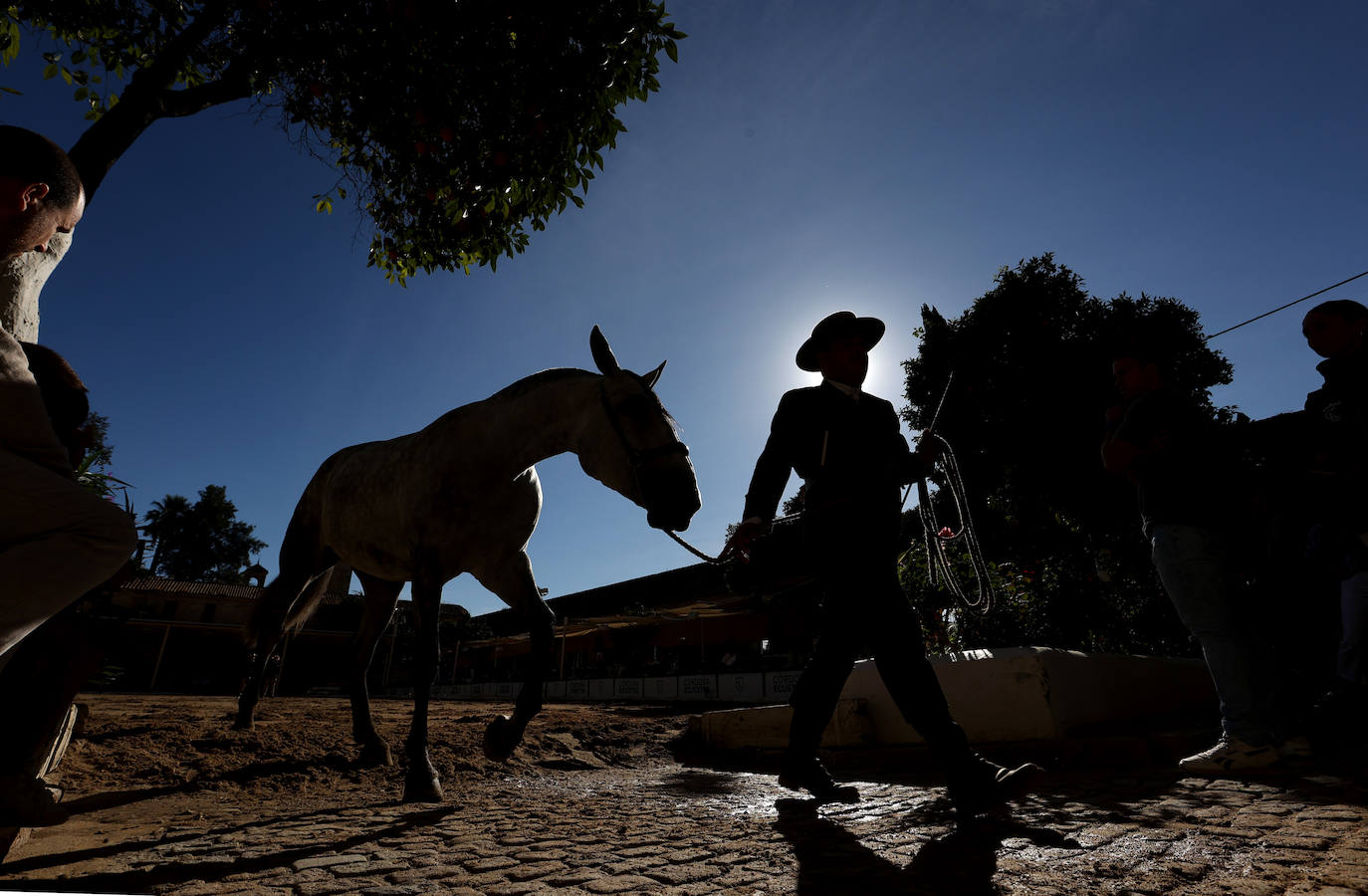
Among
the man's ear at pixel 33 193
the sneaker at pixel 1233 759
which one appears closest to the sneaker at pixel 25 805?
the man's ear at pixel 33 193

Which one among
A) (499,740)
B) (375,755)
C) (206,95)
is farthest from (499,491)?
(206,95)

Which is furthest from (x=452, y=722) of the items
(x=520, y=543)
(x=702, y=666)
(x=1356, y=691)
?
(x=702, y=666)

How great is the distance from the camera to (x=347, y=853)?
207 centimetres

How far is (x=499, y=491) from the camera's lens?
3.66 meters

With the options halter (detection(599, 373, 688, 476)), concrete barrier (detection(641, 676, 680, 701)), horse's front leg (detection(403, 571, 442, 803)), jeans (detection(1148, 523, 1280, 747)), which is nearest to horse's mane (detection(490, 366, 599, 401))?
halter (detection(599, 373, 688, 476))

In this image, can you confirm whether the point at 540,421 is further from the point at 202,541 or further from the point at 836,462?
the point at 202,541

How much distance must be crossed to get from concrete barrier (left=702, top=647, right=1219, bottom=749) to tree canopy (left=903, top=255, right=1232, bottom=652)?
162 cm

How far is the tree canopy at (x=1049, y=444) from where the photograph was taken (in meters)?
7.64

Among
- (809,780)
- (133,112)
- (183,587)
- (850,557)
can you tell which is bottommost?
(809,780)

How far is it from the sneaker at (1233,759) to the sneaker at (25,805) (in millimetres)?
4291

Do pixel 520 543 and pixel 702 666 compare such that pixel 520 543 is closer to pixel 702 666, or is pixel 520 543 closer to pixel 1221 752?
pixel 1221 752

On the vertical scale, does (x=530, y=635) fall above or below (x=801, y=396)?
below

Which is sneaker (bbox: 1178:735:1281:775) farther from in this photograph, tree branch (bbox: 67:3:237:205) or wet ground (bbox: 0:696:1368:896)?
tree branch (bbox: 67:3:237:205)

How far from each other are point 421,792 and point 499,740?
16.7 inches
